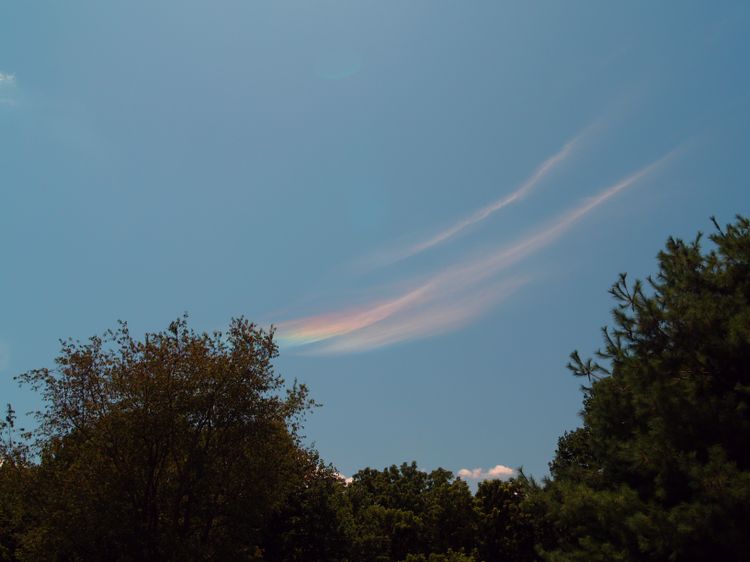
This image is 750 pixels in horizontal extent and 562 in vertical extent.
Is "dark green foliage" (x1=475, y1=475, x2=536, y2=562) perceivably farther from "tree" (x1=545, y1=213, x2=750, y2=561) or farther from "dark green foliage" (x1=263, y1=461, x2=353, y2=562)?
"tree" (x1=545, y1=213, x2=750, y2=561)

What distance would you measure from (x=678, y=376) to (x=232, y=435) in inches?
666

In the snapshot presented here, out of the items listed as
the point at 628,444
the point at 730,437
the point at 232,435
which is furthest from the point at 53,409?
the point at 730,437

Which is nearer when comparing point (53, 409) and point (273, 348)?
point (53, 409)

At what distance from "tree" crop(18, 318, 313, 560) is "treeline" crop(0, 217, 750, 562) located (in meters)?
0.07

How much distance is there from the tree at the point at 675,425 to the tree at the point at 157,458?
13373 millimetres

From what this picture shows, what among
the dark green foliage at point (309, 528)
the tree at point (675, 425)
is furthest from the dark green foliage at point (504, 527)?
the tree at point (675, 425)

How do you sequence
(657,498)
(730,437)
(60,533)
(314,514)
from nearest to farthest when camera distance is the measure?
(730,437)
(657,498)
(60,533)
(314,514)

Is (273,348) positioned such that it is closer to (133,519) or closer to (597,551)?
(133,519)

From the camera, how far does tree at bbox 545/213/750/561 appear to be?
1052 centimetres

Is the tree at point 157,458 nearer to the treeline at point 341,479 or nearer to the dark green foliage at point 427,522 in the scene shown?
the treeline at point 341,479

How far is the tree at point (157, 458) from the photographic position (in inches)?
856

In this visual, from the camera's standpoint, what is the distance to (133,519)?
2219 centimetres

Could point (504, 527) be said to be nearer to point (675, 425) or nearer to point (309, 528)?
point (309, 528)

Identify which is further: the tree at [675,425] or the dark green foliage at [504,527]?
the dark green foliage at [504,527]
